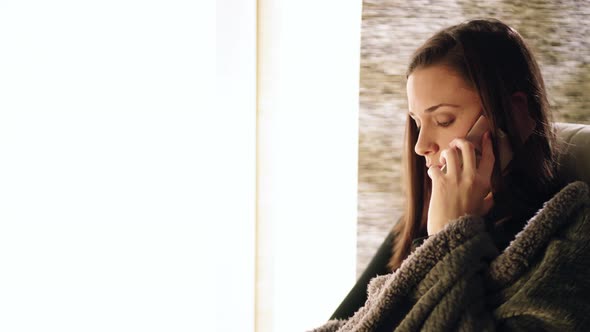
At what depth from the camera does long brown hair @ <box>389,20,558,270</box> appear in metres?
1.01

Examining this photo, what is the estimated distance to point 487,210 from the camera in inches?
41.8

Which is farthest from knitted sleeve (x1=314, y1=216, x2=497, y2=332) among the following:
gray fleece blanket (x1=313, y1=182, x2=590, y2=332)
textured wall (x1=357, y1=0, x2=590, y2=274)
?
textured wall (x1=357, y1=0, x2=590, y2=274)

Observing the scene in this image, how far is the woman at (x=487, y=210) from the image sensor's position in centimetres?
85

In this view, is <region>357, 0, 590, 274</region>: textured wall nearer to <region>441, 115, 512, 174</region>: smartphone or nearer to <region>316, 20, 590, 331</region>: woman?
<region>316, 20, 590, 331</region>: woman

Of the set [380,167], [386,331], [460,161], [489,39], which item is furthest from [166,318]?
[489,39]

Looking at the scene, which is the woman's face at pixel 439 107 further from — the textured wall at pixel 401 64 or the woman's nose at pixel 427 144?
the textured wall at pixel 401 64

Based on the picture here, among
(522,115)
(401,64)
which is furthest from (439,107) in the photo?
(401,64)

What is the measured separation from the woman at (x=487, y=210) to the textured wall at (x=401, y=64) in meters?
0.52

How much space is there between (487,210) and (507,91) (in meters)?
0.21

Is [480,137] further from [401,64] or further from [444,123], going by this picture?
[401,64]

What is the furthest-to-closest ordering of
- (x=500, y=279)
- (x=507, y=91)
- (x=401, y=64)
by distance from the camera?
1. (x=401, y=64)
2. (x=507, y=91)
3. (x=500, y=279)

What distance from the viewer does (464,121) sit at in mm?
1044

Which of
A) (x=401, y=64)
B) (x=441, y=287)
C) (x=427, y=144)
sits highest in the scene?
(x=401, y=64)

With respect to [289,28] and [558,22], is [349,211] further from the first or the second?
[558,22]
